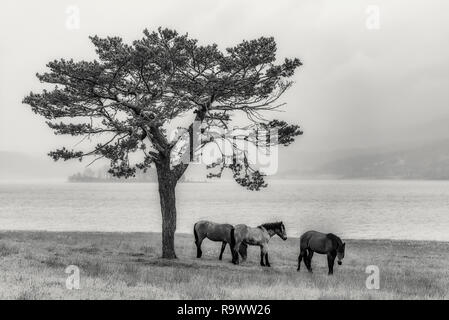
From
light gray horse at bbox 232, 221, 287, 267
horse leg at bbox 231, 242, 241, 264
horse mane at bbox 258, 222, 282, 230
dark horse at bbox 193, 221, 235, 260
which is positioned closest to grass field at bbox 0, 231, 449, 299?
horse leg at bbox 231, 242, 241, 264

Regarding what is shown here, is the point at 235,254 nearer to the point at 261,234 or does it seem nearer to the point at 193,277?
the point at 261,234

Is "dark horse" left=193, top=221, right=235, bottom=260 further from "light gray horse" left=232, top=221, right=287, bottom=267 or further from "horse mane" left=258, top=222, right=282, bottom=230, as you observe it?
"horse mane" left=258, top=222, right=282, bottom=230

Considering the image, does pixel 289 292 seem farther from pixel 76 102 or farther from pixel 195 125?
pixel 76 102

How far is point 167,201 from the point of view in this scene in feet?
76.4

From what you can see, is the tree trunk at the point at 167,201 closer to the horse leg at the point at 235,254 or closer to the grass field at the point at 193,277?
the grass field at the point at 193,277

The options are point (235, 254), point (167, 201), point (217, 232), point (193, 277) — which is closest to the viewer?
point (193, 277)

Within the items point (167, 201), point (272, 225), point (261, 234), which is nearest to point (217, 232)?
point (261, 234)

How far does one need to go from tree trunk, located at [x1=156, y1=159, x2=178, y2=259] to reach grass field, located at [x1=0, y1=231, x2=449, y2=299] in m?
0.76

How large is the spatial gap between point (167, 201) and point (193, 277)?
6.63m

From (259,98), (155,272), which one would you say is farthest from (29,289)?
(259,98)

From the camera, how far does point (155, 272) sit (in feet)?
60.3

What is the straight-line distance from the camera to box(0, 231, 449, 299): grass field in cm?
1396

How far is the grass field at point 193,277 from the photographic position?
45.8 feet

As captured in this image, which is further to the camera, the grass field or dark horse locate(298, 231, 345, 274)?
dark horse locate(298, 231, 345, 274)
